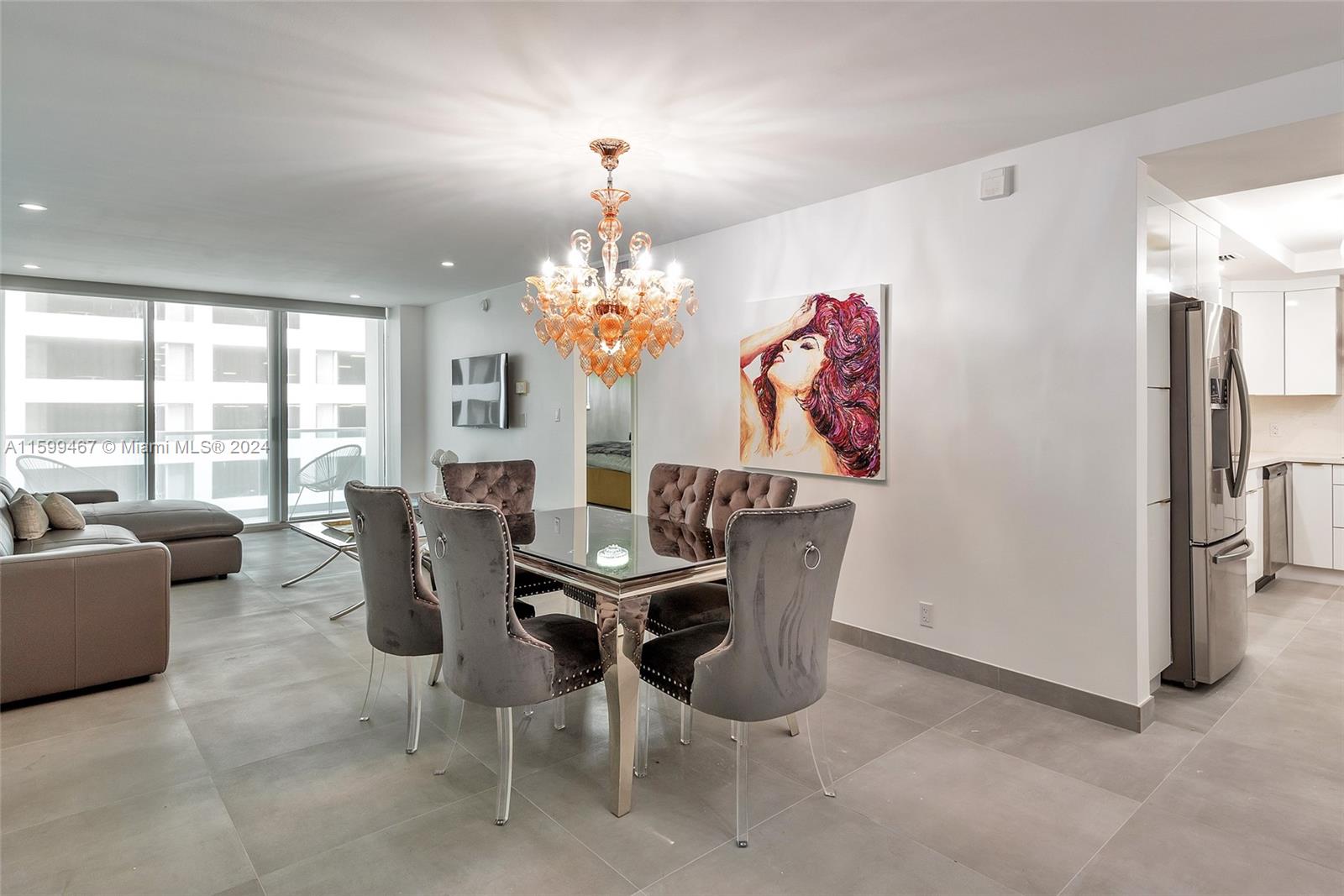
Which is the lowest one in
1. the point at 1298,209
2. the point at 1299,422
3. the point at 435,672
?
the point at 435,672

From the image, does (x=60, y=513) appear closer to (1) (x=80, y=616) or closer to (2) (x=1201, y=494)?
(1) (x=80, y=616)

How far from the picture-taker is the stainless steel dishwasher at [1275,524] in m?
4.77

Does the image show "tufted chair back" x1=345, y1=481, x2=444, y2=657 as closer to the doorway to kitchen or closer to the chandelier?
the chandelier

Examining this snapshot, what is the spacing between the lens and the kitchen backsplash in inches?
212

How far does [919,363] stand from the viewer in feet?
11.6

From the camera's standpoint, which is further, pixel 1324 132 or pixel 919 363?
pixel 919 363

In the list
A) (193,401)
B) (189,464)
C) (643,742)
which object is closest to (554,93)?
(643,742)

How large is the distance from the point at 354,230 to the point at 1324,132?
488 centimetres

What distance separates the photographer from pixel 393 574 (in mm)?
2588

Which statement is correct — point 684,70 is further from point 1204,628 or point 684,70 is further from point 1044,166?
point 1204,628

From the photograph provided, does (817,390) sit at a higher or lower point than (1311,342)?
lower

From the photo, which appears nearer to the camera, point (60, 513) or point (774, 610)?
point (774, 610)

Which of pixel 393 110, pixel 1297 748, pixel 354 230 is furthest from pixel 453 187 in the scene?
pixel 1297 748

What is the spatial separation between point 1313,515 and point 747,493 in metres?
4.55
